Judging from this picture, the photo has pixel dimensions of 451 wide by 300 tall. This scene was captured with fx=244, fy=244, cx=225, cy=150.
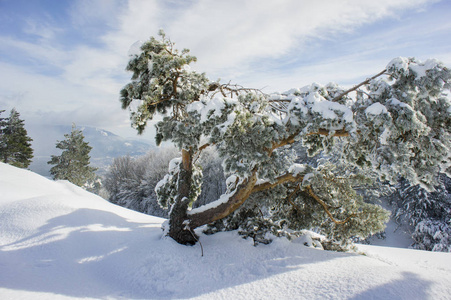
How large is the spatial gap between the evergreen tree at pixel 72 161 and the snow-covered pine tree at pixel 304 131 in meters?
25.7

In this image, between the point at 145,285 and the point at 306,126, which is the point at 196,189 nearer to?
the point at 145,285

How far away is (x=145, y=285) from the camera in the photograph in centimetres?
412

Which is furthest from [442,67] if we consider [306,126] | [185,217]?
[185,217]

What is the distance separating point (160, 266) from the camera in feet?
15.2

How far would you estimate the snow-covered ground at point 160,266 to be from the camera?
359 cm

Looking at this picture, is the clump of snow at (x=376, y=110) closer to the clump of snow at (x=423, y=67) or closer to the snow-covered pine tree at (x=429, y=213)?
the clump of snow at (x=423, y=67)

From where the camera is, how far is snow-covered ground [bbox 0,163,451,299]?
3.59m

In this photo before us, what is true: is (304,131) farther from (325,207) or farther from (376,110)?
(325,207)

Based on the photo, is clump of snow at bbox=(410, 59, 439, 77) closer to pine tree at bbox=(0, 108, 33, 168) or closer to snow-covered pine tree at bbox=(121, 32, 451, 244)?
snow-covered pine tree at bbox=(121, 32, 451, 244)

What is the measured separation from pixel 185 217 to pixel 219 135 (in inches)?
106

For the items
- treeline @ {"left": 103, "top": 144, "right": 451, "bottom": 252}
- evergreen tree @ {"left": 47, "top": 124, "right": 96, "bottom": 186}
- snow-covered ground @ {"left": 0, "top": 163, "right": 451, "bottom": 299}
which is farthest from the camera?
evergreen tree @ {"left": 47, "top": 124, "right": 96, "bottom": 186}

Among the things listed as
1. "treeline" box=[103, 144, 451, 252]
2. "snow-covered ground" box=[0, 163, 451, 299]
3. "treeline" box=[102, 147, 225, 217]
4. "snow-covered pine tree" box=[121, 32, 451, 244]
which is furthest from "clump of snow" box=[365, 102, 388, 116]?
"treeline" box=[102, 147, 225, 217]

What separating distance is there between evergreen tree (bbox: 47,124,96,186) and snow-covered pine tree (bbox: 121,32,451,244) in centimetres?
2567

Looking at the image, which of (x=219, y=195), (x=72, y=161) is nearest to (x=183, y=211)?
(x=219, y=195)
